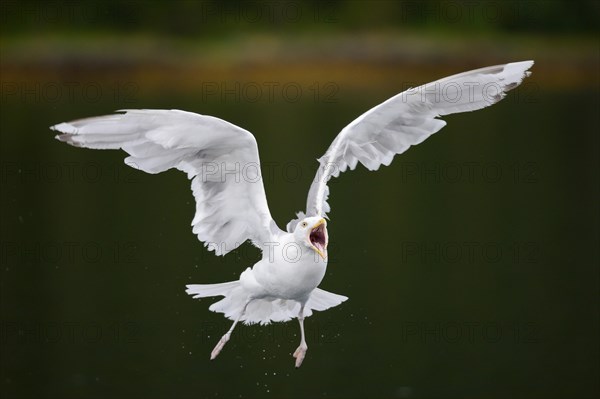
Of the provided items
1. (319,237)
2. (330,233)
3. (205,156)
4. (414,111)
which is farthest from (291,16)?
(319,237)

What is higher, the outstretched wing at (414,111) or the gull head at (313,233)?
the outstretched wing at (414,111)

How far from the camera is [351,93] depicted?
35.6m

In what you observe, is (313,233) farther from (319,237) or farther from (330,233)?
(330,233)

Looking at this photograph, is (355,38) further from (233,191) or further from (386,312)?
(233,191)

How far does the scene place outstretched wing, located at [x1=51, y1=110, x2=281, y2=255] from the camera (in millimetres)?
8320

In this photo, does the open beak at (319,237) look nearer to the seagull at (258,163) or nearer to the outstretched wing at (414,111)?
the seagull at (258,163)

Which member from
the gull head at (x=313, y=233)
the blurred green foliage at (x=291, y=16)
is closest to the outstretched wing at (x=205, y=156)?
the gull head at (x=313, y=233)

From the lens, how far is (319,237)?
8.54 meters

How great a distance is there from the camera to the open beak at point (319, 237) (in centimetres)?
843

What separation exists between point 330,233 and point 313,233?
892 centimetres

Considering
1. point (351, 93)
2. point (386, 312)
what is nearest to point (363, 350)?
point (386, 312)

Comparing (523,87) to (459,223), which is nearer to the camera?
(459,223)

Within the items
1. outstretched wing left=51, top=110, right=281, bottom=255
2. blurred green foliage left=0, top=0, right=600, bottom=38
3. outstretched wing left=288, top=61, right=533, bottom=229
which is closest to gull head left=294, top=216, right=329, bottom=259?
outstretched wing left=51, top=110, right=281, bottom=255

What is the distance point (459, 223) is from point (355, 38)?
856 inches
